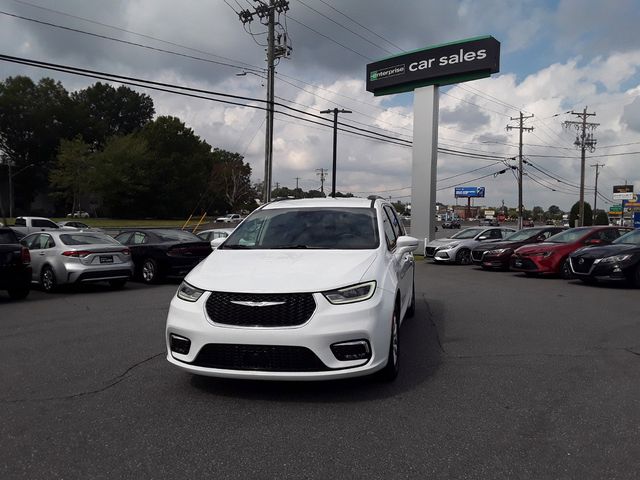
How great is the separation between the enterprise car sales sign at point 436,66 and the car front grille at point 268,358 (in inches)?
880

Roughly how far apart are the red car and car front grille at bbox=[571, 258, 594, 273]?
107cm

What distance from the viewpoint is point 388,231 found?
6203 mm

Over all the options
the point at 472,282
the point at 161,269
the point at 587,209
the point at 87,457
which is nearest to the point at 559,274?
the point at 472,282

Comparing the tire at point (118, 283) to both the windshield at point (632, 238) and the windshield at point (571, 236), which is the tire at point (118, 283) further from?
A: the windshield at point (632, 238)

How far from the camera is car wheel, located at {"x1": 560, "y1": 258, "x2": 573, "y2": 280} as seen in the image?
14.2 meters

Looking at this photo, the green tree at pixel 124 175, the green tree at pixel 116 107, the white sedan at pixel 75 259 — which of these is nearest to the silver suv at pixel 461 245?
the white sedan at pixel 75 259

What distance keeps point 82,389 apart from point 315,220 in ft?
9.23

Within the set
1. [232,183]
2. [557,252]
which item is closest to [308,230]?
[557,252]

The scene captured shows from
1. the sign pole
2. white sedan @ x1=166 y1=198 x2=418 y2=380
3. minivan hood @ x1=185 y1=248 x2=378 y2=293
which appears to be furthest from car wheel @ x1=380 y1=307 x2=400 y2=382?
the sign pole

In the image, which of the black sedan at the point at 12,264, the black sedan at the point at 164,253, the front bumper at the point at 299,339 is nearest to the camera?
the front bumper at the point at 299,339

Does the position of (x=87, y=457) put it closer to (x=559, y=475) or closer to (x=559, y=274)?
(x=559, y=475)

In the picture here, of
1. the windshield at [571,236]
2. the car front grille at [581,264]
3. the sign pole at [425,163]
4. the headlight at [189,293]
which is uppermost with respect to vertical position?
the sign pole at [425,163]

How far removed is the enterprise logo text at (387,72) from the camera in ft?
86.7

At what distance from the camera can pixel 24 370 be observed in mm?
5336
